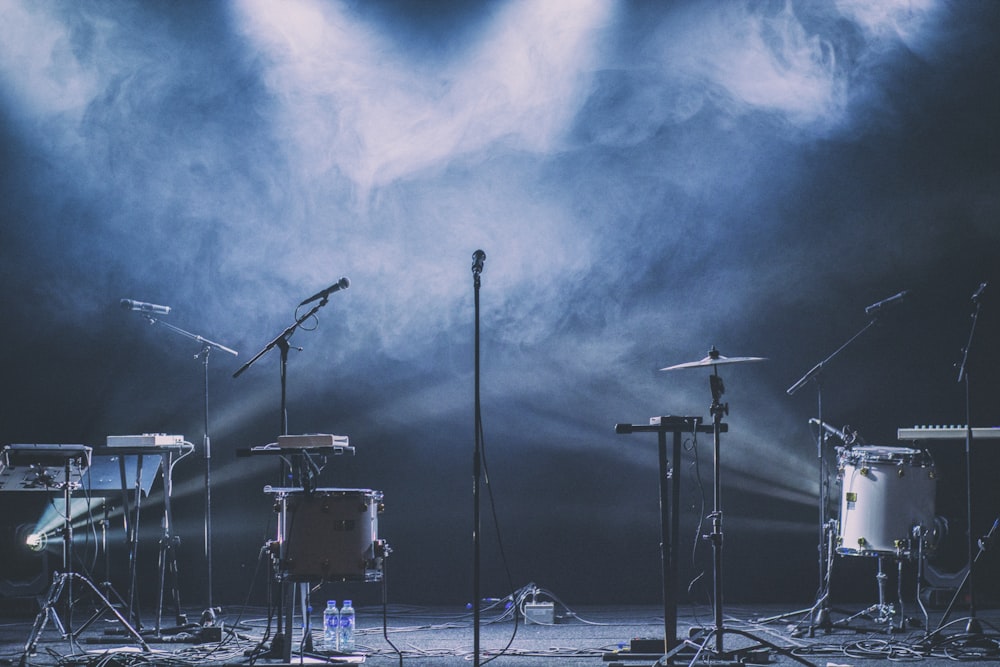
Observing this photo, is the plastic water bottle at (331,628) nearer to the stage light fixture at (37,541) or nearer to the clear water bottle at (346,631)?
the clear water bottle at (346,631)

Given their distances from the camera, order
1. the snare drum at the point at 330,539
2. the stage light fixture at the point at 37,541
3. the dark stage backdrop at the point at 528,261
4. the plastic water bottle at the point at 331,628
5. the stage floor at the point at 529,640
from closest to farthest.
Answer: the snare drum at the point at 330,539 → the stage floor at the point at 529,640 → the plastic water bottle at the point at 331,628 → the stage light fixture at the point at 37,541 → the dark stage backdrop at the point at 528,261

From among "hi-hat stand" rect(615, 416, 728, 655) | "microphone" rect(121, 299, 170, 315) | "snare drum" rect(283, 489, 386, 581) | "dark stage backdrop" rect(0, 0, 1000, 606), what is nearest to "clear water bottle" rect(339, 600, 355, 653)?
"snare drum" rect(283, 489, 386, 581)

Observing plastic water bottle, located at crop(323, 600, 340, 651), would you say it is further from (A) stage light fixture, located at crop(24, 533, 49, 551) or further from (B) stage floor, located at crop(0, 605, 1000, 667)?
(A) stage light fixture, located at crop(24, 533, 49, 551)

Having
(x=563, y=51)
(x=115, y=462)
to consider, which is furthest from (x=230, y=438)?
(x=563, y=51)

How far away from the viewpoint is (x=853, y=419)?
7.95 meters

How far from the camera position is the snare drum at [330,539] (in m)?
5.10

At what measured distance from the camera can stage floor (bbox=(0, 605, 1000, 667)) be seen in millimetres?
5488

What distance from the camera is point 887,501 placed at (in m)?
6.24

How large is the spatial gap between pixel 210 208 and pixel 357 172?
1.17 metres

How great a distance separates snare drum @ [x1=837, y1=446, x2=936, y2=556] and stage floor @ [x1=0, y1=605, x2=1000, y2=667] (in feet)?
1.79

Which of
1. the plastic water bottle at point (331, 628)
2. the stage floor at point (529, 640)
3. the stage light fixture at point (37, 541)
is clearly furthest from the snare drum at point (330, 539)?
the stage light fixture at point (37, 541)

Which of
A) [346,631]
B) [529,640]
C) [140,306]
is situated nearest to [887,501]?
[529,640]

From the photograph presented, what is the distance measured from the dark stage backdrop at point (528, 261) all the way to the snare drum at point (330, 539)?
110 inches

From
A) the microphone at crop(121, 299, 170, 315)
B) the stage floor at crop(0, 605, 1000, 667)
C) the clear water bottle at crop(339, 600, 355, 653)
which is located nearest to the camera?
the stage floor at crop(0, 605, 1000, 667)
